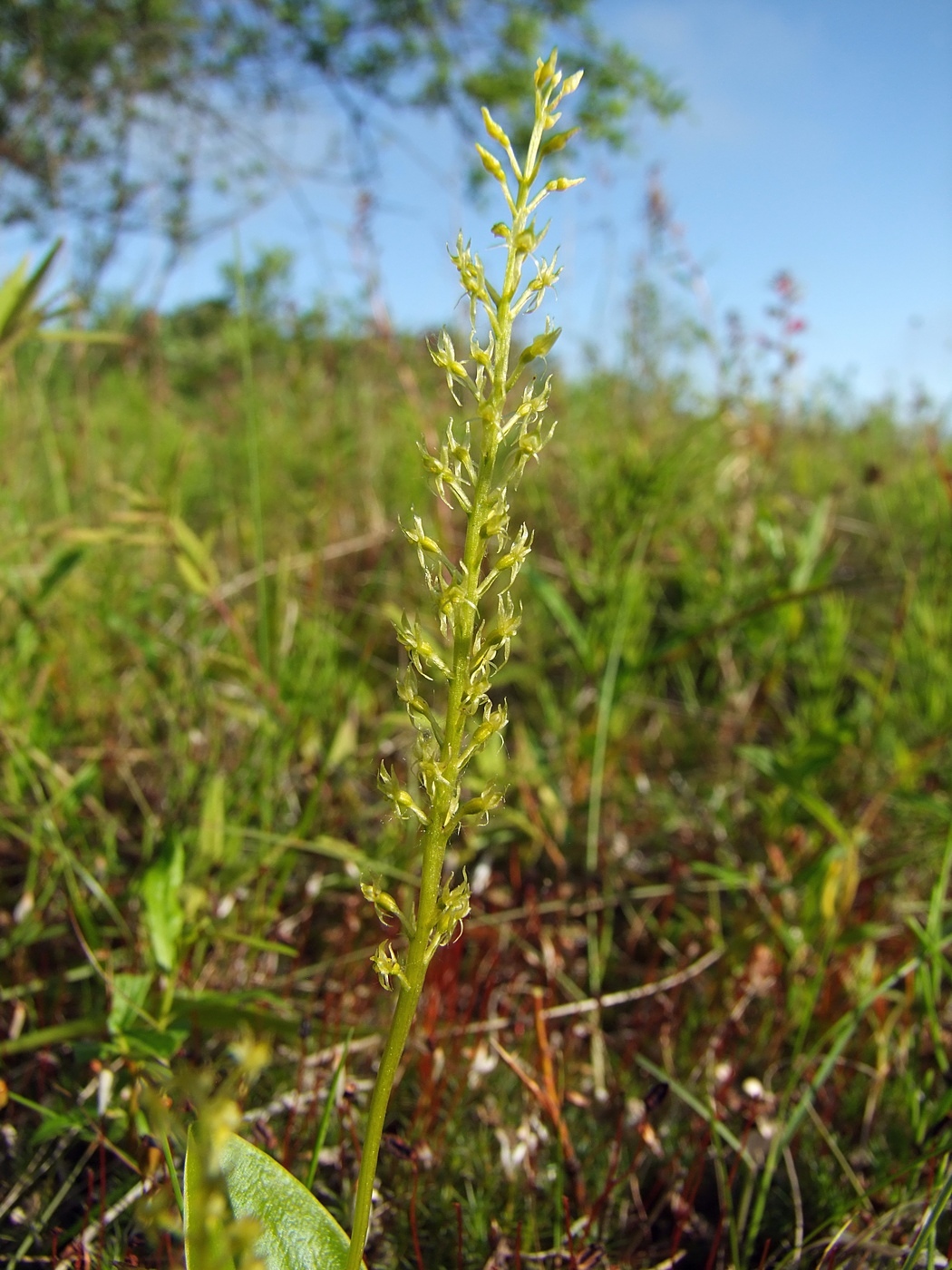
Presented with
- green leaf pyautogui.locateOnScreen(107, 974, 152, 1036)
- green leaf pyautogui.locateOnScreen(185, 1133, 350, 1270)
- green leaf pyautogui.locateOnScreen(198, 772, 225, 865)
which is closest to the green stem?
green leaf pyautogui.locateOnScreen(185, 1133, 350, 1270)

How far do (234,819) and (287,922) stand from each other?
8.0 inches

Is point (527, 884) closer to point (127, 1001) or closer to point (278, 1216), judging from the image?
point (127, 1001)

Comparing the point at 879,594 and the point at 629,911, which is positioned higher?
the point at 879,594

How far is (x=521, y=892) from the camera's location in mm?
1858

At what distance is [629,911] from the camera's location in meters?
1.82

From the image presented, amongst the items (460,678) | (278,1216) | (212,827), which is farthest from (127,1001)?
(460,678)

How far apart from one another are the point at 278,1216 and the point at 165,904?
21.9 inches

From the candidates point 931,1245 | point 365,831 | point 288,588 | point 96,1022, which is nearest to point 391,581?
point 288,588

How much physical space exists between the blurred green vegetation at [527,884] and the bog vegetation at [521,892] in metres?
0.01

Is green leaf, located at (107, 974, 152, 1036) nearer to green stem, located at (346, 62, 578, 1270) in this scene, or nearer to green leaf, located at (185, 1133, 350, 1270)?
green leaf, located at (185, 1133, 350, 1270)

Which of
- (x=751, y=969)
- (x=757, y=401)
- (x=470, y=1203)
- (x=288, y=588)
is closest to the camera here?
(x=470, y=1203)

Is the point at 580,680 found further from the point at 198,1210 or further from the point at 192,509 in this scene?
the point at 192,509

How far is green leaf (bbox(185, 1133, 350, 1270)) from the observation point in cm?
75

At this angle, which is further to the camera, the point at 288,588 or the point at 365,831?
the point at 288,588
